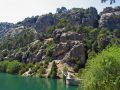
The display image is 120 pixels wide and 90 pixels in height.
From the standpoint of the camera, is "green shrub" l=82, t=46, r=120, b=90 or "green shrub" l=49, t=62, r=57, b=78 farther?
"green shrub" l=49, t=62, r=57, b=78

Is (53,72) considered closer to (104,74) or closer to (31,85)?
(31,85)

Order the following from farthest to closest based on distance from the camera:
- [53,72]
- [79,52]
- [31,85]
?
[79,52] < [53,72] < [31,85]

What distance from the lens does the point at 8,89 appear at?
109 metres

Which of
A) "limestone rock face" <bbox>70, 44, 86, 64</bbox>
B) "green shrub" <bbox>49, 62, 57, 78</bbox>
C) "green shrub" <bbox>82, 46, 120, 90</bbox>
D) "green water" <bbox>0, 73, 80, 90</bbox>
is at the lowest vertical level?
A: "green water" <bbox>0, 73, 80, 90</bbox>

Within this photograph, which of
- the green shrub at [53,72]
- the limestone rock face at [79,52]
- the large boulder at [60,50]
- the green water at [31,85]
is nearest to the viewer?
the green water at [31,85]

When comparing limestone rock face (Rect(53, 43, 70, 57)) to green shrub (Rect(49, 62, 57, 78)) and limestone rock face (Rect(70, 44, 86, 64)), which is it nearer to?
limestone rock face (Rect(70, 44, 86, 64))

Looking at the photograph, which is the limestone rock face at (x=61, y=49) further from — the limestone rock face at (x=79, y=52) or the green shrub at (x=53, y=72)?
the green shrub at (x=53, y=72)

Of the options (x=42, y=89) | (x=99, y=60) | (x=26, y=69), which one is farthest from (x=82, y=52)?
(x=99, y=60)

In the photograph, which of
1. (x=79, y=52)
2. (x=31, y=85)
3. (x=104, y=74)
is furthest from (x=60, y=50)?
(x=104, y=74)

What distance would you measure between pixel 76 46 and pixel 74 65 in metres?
12.7

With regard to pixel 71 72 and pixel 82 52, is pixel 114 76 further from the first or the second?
pixel 82 52

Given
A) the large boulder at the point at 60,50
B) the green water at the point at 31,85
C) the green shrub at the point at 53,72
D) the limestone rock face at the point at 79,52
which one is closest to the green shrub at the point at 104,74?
the green water at the point at 31,85

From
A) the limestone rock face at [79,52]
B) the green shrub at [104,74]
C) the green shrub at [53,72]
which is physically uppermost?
the limestone rock face at [79,52]

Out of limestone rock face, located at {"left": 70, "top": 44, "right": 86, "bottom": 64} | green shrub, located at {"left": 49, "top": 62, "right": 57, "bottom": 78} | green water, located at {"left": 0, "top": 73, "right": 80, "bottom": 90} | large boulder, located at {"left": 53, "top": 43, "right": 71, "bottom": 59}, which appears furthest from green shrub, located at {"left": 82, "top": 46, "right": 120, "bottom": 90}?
large boulder, located at {"left": 53, "top": 43, "right": 71, "bottom": 59}
